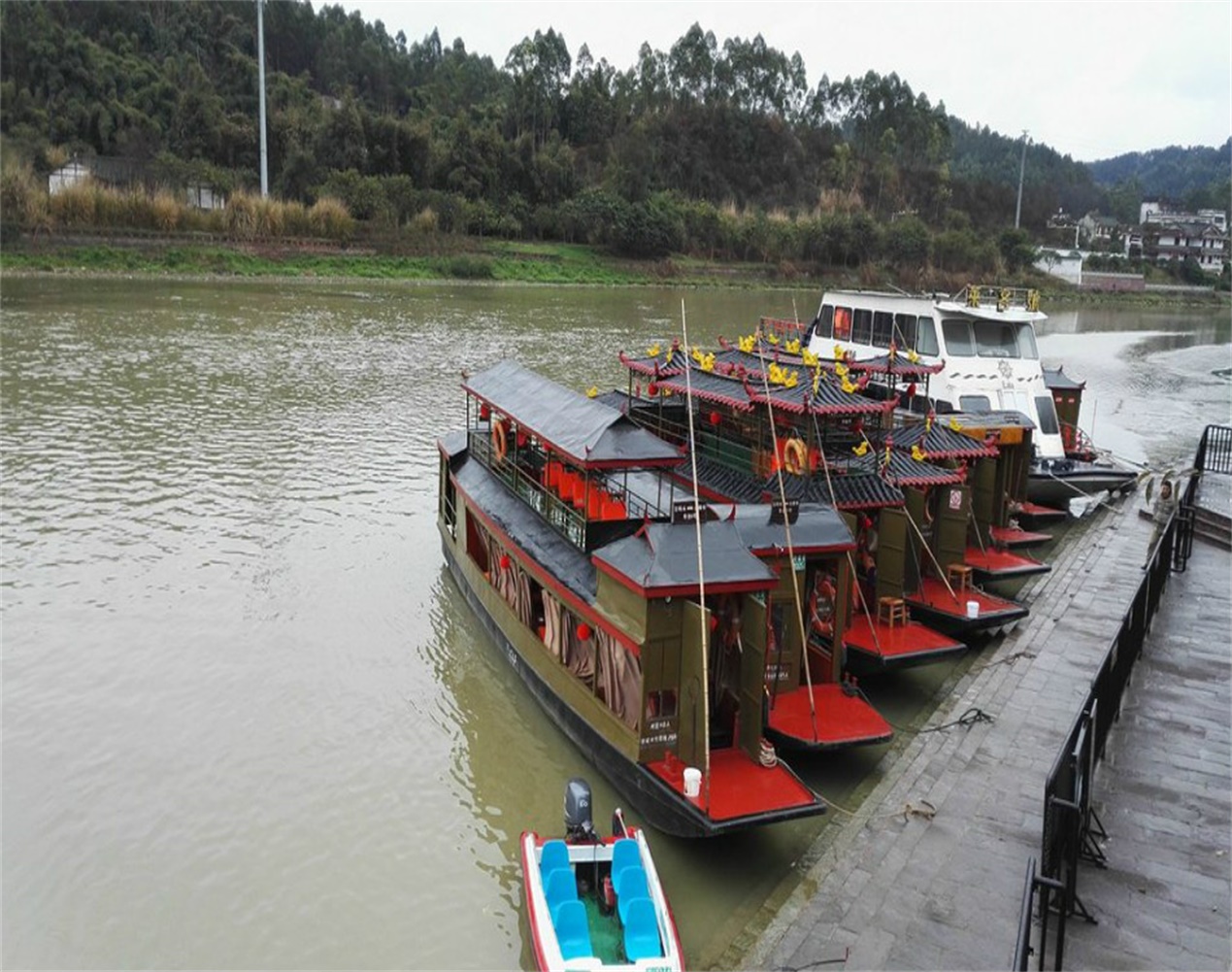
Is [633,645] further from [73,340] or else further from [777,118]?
[777,118]

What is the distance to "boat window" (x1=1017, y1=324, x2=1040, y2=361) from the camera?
23688 mm

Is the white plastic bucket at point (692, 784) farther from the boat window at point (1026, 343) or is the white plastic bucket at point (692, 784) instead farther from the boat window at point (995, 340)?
the boat window at point (1026, 343)

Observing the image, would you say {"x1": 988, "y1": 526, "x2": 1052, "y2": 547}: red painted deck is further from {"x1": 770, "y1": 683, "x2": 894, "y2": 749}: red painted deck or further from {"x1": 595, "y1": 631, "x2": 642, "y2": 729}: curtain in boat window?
{"x1": 595, "y1": 631, "x2": 642, "y2": 729}: curtain in boat window

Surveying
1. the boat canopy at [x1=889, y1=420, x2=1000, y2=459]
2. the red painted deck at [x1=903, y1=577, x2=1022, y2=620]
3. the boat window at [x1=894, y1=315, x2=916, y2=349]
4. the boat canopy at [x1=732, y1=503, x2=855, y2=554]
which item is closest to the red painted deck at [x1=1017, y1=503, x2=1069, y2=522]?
the boat canopy at [x1=889, y1=420, x2=1000, y2=459]

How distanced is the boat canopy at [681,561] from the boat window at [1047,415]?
620 inches

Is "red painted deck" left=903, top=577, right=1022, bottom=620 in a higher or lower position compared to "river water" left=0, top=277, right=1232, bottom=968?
higher

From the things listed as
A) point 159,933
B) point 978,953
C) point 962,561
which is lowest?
point 159,933

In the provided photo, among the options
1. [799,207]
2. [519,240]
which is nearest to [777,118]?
[799,207]

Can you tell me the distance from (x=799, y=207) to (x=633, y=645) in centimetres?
10171

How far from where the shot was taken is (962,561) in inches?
613

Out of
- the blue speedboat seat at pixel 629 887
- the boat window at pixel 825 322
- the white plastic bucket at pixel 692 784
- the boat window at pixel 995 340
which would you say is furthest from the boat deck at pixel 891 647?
the boat window at pixel 825 322

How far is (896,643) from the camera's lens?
13.1 metres

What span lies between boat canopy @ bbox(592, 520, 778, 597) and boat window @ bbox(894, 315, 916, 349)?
15608 millimetres

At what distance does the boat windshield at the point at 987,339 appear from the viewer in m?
23.3
